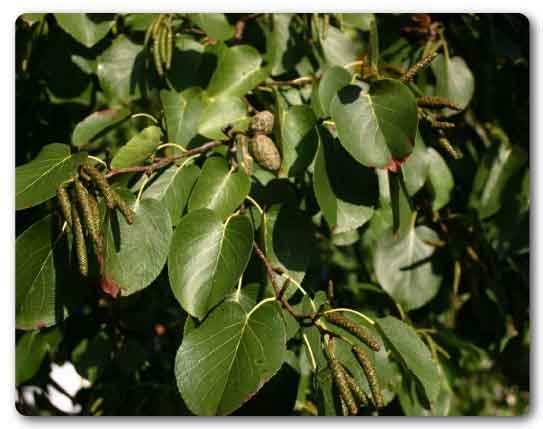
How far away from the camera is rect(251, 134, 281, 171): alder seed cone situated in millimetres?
1025

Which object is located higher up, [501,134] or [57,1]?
[57,1]

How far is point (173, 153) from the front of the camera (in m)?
1.13

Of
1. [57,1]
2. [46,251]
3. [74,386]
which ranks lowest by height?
[74,386]

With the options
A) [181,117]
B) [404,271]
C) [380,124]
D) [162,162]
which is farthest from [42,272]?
[404,271]

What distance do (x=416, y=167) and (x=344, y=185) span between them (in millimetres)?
147

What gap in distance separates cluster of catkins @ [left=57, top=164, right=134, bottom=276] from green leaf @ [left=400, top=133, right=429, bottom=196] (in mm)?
468

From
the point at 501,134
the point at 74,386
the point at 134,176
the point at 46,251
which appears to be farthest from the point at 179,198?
the point at 74,386

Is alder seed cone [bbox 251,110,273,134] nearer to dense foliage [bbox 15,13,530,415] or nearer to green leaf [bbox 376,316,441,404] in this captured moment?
dense foliage [bbox 15,13,530,415]

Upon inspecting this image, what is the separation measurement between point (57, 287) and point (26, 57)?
59 centimetres

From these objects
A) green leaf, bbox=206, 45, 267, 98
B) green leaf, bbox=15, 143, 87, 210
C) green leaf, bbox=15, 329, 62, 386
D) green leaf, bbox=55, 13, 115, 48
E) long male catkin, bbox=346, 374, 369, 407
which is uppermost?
green leaf, bbox=55, 13, 115, 48

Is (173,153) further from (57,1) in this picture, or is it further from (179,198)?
(57,1)

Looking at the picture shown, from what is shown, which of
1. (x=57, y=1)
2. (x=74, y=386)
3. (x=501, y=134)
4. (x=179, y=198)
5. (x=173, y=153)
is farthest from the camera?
(x=74, y=386)

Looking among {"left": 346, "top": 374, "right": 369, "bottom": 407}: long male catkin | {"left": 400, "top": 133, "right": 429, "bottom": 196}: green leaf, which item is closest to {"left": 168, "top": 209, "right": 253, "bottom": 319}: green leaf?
{"left": 346, "top": 374, "right": 369, "bottom": 407}: long male catkin

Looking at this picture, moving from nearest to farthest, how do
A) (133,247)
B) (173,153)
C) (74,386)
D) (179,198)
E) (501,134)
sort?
1. (133,247)
2. (179,198)
3. (173,153)
4. (501,134)
5. (74,386)
